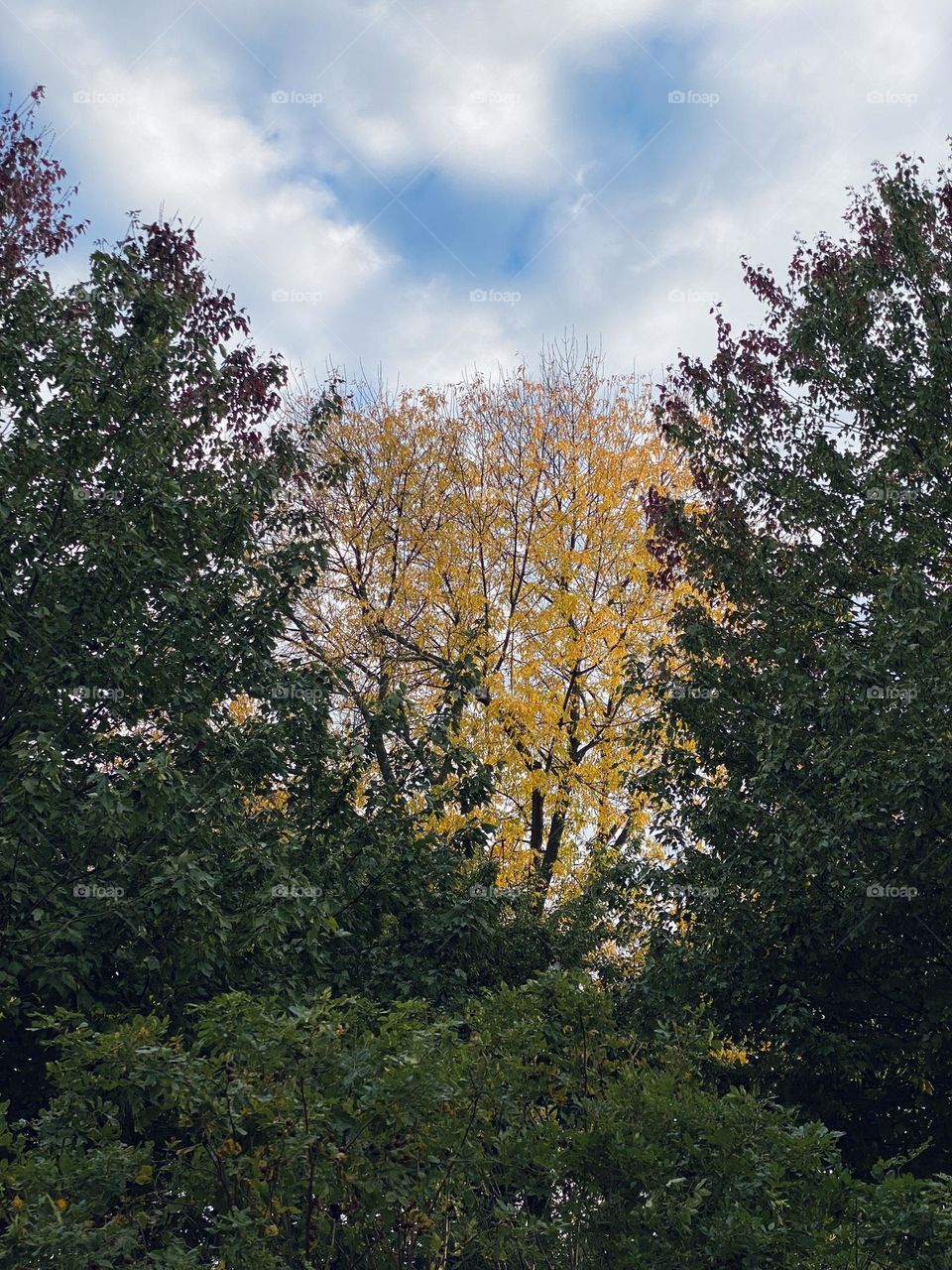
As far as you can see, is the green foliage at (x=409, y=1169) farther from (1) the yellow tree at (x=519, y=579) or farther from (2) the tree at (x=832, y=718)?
(1) the yellow tree at (x=519, y=579)

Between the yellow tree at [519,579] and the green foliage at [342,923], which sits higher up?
the yellow tree at [519,579]

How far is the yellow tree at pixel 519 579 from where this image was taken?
17.0m

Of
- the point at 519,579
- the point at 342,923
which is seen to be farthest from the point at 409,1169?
the point at 519,579

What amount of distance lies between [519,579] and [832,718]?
9.70 m

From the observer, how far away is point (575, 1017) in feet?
20.6

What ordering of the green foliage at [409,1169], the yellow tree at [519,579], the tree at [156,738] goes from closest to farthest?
the green foliage at [409,1169] < the tree at [156,738] < the yellow tree at [519,579]

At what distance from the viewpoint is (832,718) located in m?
9.09

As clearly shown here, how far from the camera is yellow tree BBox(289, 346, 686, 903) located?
55.8ft

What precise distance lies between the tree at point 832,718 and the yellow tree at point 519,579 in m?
4.18

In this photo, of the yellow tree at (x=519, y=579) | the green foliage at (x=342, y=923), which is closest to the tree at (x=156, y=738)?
the green foliage at (x=342, y=923)

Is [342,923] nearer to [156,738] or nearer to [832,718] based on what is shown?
[156,738]

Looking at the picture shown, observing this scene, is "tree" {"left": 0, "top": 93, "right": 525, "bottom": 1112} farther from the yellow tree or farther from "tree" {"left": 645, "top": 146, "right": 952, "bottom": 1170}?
the yellow tree

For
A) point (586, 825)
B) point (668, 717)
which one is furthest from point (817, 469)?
point (586, 825)

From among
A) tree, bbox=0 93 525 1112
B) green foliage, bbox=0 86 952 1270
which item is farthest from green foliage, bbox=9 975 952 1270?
tree, bbox=0 93 525 1112
